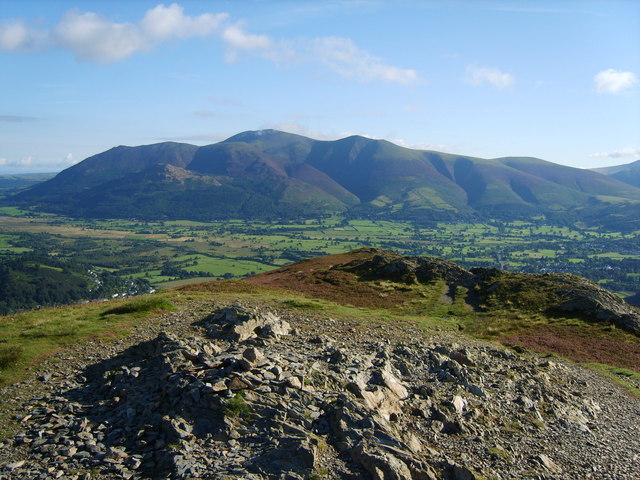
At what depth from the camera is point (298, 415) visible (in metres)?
17.8

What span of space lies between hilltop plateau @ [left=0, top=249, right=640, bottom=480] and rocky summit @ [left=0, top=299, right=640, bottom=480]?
0.08 metres

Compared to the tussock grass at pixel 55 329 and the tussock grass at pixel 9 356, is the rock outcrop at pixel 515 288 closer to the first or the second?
the tussock grass at pixel 55 329

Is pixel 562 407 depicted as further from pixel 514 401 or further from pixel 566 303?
pixel 566 303

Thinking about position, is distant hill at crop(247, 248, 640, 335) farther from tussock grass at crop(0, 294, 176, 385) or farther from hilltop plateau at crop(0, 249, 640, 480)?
tussock grass at crop(0, 294, 176, 385)

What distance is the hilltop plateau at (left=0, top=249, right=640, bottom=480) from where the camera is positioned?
51.9 feet

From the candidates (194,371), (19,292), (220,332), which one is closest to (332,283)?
(220,332)

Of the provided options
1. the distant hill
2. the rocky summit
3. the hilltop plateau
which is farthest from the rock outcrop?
the rocky summit

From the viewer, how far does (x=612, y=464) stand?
66.0 feet

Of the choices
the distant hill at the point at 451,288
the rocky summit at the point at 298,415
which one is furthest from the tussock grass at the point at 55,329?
the distant hill at the point at 451,288

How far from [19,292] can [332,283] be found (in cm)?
14047

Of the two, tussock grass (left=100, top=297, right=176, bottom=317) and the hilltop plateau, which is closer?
the hilltop plateau

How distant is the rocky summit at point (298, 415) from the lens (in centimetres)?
1559

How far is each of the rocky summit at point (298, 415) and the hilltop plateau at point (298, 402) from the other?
0.25ft

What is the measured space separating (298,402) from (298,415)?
915 millimetres
